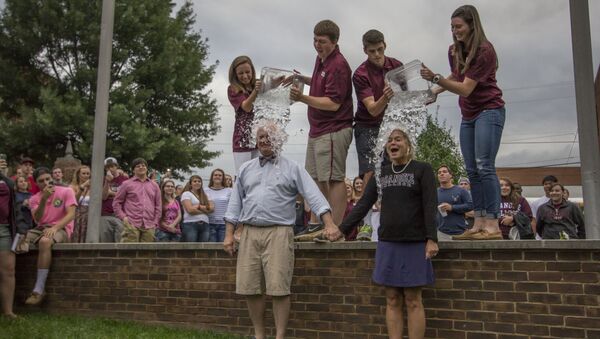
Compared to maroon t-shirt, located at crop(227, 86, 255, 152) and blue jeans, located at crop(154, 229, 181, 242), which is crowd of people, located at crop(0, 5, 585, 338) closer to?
maroon t-shirt, located at crop(227, 86, 255, 152)

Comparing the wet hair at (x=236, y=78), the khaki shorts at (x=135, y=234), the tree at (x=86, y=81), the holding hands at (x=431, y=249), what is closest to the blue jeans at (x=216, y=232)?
the khaki shorts at (x=135, y=234)

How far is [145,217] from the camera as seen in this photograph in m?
9.12

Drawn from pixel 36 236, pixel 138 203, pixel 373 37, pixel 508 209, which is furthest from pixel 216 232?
pixel 373 37

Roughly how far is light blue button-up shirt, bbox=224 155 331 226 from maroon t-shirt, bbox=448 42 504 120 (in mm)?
1595

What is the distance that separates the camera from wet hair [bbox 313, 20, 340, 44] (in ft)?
21.5

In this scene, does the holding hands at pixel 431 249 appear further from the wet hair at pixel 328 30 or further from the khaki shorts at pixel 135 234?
the khaki shorts at pixel 135 234

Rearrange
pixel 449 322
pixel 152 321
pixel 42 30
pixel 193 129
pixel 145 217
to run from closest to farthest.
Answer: pixel 449 322, pixel 152 321, pixel 145 217, pixel 42 30, pixel 193 129

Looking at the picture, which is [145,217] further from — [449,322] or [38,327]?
[449,322]

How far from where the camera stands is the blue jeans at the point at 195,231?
966 cm

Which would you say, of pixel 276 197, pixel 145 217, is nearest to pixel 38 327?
pixel 145 217

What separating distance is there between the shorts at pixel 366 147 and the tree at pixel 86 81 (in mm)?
17384

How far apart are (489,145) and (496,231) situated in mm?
758

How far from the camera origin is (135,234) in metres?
8.89

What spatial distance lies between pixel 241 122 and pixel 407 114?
1.90m
